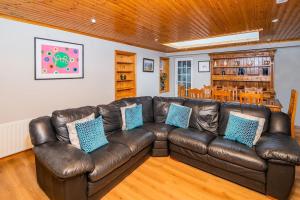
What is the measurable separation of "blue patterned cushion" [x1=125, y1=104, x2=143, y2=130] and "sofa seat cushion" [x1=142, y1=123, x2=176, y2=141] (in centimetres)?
16

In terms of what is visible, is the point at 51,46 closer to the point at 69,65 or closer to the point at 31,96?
the point at 69,65

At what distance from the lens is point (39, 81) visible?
3182 millimetres

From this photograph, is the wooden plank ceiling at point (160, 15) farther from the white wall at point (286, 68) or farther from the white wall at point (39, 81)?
the white wall at point (286, 68)

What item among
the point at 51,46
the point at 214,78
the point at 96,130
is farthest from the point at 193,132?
the point at 214,78

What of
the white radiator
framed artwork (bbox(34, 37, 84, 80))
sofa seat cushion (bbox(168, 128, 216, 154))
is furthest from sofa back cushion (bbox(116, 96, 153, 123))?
the white radiator

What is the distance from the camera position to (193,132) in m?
2.87

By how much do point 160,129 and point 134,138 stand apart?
0.63m

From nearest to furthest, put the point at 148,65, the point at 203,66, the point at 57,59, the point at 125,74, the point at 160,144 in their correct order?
1. the point at 160,144
2. the point at 57,59
3. the point at 125,74
4. the point at 148,65
5. the point at 203,66

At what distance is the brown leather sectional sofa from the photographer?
1.79m

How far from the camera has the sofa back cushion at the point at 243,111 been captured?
2646mm

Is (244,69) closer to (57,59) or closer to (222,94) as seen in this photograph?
(222,94)

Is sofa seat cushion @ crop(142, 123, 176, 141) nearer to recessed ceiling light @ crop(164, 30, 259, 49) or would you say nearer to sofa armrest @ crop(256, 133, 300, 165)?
sofa armrest @ crop(256, 133, 300, 165)

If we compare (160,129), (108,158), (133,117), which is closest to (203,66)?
(160,129)

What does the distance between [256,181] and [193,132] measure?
42.1 inches
